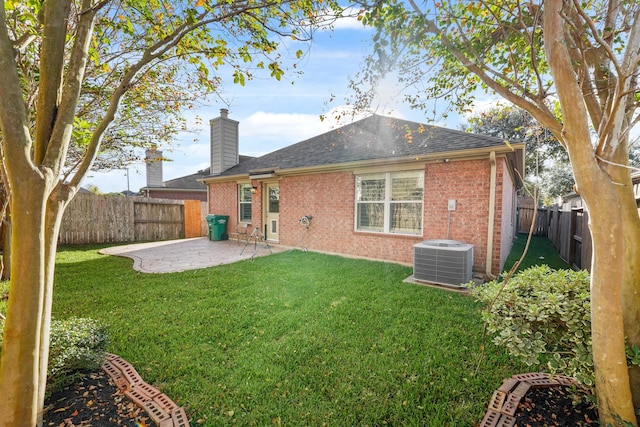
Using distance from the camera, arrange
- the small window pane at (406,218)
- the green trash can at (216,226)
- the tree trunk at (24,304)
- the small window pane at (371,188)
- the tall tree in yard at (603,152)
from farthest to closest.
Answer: the green trash can at (216,226) → the small window pane at (371,188) → the small window pane at (406,218) → the tall tree in yard at (603,152) → the tree trunk at (24,304)

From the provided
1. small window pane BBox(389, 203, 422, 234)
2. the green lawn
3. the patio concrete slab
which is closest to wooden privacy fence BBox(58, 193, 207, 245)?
the patio concrete slab

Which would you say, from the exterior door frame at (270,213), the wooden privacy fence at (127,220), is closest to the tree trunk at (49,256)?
the exterior door frame at (270,213)

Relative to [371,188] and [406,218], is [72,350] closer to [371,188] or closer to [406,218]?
[406,218]

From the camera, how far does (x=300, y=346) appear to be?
10.7 feet

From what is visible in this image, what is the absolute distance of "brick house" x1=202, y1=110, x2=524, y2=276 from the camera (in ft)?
19.9

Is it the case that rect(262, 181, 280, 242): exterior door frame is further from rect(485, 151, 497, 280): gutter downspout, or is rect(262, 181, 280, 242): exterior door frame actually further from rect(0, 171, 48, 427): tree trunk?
rect(0, 171, 48, 427): tree trunk

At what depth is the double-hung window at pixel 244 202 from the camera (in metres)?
11.7

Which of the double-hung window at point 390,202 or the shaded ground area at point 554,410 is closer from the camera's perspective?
the shaded ground area at point 554,410

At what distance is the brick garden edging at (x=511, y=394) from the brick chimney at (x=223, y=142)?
42.6ft

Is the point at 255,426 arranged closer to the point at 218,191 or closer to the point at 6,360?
the point at 6,360

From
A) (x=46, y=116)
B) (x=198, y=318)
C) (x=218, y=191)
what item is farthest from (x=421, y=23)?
(x=218, y=191)

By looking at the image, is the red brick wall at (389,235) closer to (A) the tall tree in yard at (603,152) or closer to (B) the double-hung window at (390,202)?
(B) the double-hung window at (390,202)

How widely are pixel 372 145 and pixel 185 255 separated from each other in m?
6.81

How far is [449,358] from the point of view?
2996 mm
